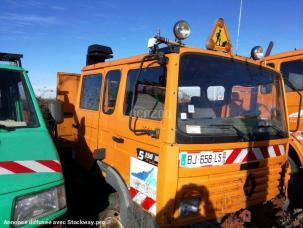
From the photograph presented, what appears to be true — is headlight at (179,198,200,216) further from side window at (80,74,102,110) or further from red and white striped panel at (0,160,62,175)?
side window at (80,74,102,110)

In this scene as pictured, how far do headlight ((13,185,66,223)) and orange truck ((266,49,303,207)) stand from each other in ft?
11.4

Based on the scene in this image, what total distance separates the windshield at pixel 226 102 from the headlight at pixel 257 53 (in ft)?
0.69

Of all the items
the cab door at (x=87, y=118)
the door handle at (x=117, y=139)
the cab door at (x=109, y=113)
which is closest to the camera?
the door handle at (x=117, y=139)

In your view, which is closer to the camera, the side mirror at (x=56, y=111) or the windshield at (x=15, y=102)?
the windshield at (x=15, y=102)

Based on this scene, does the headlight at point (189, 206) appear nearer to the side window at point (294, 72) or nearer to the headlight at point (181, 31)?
the headlight at point (181, 31)

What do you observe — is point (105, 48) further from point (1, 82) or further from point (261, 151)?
point (261, 151)

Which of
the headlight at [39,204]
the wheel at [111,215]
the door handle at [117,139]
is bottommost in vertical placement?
the wheel at [111,215]

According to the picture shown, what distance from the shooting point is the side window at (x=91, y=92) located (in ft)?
14.5

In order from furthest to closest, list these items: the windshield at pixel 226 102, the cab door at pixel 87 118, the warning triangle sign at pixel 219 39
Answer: the cab door at pixel 87 118, the warning triangle sign at pixel 219 39, the windshield at pixel 226 102

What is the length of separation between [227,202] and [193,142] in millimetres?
866

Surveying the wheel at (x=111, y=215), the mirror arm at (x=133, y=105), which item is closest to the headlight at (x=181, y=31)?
the mirror arm at (x=133, y=105)

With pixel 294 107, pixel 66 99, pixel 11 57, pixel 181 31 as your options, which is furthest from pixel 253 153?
pixel 66 99

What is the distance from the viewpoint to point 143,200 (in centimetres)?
316

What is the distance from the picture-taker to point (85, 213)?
434cm
